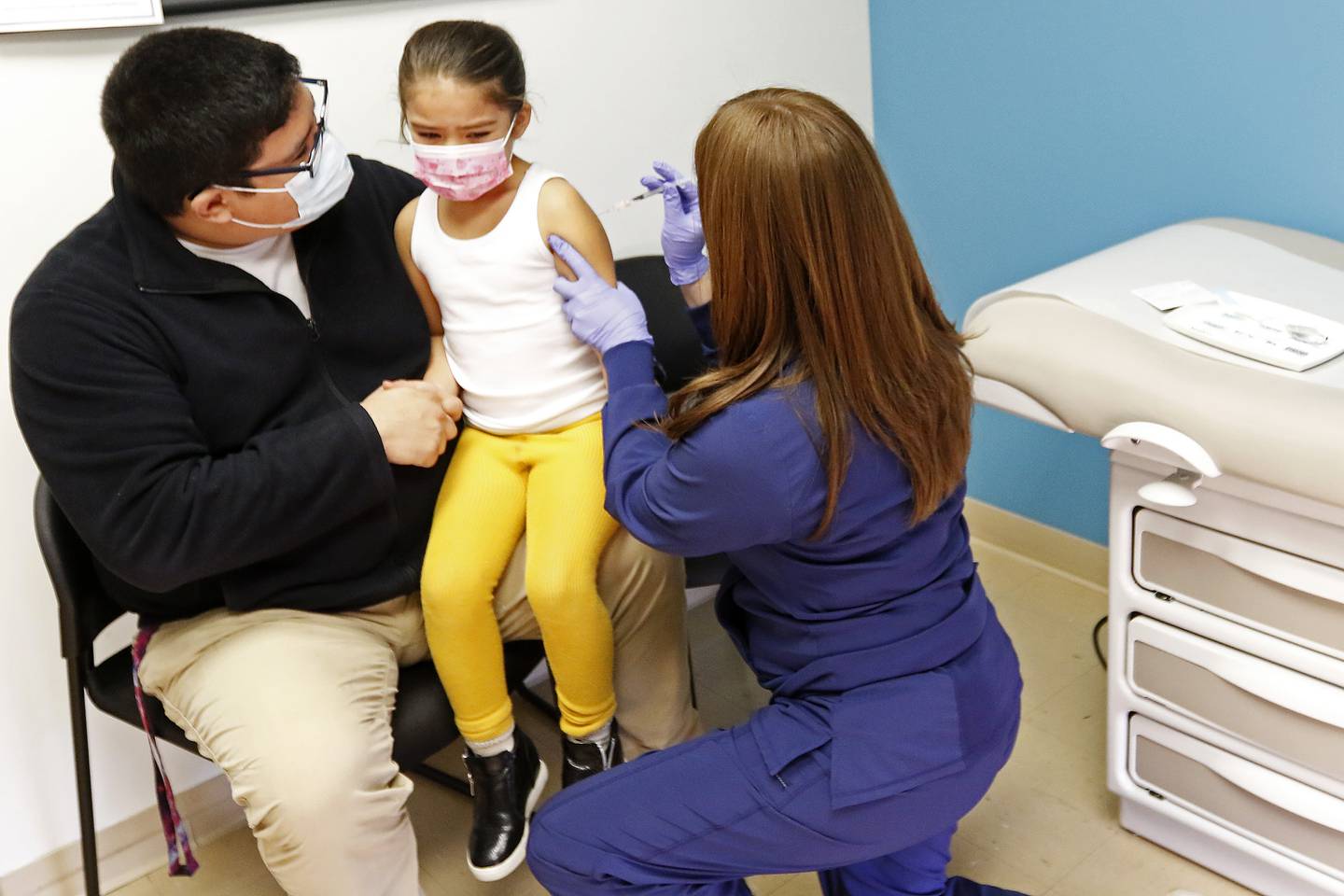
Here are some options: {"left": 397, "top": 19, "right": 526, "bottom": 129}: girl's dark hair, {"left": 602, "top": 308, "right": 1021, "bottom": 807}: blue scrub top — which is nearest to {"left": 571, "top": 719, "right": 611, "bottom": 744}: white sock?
{"left": 602, "top": 308, "right": 1021, "bottom": 807}: blue scrub top

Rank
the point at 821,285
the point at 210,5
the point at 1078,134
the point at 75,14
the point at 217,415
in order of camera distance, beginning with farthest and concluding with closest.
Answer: the point at 1078,134 < the point at 210,5 < the point at 75,14 < the point at 217,415 < the point at 821,285

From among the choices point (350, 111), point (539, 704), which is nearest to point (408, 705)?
point (539, 704)

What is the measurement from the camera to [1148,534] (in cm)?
163

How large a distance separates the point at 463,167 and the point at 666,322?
0.59 metres

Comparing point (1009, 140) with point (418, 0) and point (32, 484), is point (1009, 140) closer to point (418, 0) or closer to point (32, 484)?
point (418, 0)

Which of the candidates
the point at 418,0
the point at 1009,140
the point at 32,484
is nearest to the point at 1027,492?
the point at 1009,140

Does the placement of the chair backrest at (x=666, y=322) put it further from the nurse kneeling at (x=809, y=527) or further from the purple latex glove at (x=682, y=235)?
the nurse kneeling at (x=809, y=527)

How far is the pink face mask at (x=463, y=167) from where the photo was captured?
154 cm

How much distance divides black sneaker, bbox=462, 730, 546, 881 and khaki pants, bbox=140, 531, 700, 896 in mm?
99

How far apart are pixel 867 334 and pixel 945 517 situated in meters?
0.25

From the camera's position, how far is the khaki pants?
4.71 ft

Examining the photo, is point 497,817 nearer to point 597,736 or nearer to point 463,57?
point 597,736

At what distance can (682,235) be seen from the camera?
1570 millimetres

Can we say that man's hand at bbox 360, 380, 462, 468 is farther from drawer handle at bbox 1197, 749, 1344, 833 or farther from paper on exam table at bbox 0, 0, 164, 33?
drawer handle at bbox 1197, 749, 1344, 833
